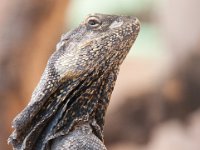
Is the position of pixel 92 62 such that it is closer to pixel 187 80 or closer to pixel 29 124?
pixel 29 124

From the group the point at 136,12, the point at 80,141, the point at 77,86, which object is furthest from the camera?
the point at 136,12

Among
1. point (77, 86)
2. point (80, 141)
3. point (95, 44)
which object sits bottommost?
point (80, 141)

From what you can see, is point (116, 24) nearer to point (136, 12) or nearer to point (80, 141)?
point (80, 141)

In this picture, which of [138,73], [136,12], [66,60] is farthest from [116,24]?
[136,12]

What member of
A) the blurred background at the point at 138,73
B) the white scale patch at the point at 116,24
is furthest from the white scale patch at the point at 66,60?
the blurred background at the point at 138,73

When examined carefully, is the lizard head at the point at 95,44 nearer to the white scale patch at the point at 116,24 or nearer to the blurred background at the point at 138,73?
the white scale patch at the point at 116,24

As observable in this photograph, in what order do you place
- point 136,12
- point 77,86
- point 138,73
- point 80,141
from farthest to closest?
1. point 136,12
2. point 138,73
3. point 77,86
4. point 80,141
